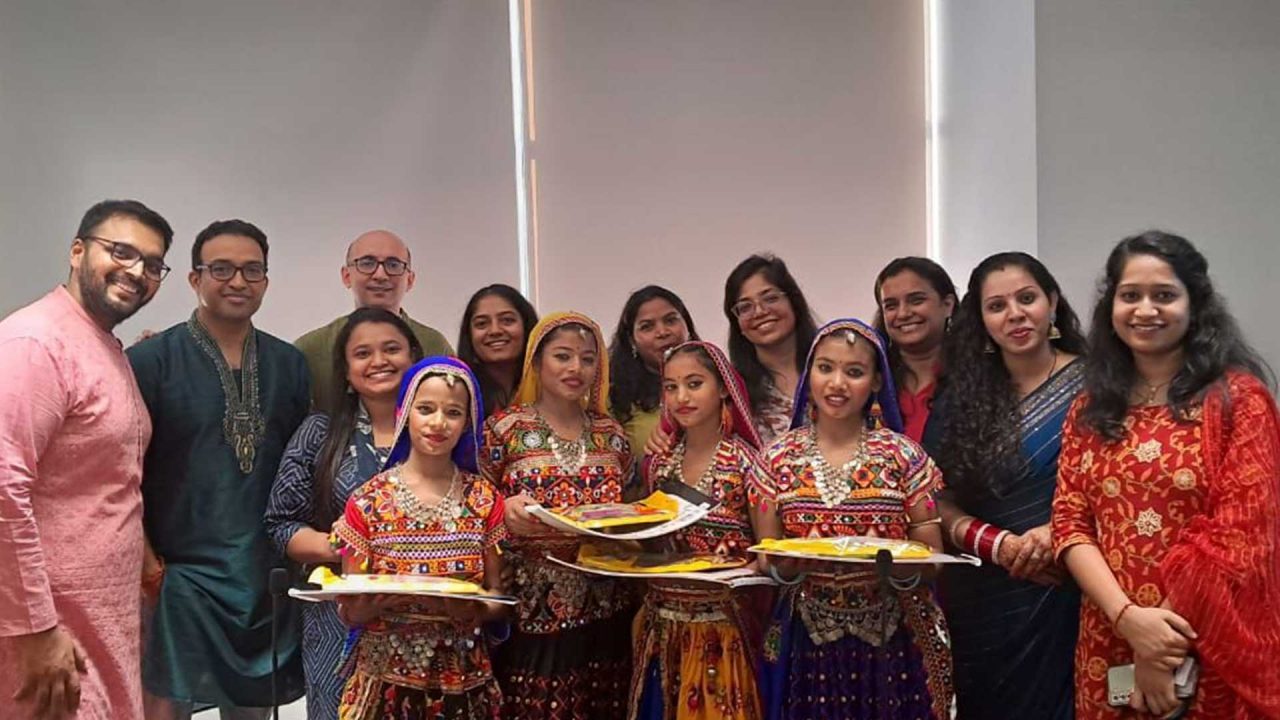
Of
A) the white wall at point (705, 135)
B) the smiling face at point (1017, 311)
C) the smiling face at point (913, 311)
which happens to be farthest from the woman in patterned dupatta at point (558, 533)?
the white wall at point (705, 135)

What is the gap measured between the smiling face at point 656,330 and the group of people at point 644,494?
399mm

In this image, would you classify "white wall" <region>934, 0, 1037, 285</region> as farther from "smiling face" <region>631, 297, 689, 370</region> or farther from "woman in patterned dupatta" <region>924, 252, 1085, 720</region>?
"smiling face" <region>631, 297, 689, 370</region>

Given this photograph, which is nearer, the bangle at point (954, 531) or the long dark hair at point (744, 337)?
the bangle at point (954, 531)

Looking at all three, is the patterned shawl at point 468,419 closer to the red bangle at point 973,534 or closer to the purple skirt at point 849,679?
the purple skirt at point 849,679

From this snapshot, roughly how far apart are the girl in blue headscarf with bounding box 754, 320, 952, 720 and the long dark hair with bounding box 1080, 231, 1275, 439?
1.61 ft

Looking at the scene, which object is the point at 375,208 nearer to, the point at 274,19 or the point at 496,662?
the point at 274,19

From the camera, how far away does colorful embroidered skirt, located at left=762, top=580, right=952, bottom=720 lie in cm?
246

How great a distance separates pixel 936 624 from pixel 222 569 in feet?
6.81

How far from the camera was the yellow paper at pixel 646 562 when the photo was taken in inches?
95.3

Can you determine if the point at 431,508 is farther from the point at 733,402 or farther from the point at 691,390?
the point at 733,402

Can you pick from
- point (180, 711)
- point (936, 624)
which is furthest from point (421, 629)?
point (936, 624)

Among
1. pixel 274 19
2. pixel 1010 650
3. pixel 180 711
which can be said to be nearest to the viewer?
pixel 1010 650

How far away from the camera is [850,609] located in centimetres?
249

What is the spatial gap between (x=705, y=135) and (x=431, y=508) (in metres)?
2.88
